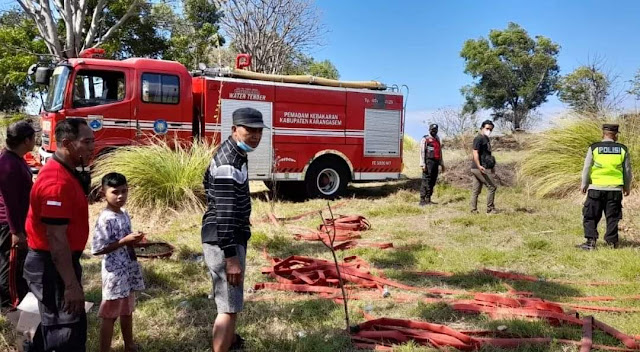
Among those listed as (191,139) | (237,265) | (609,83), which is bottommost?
(237,265)

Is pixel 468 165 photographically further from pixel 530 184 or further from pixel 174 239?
pixel 174 239

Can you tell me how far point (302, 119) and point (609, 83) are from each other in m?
8.60

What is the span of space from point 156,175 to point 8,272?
4.65m

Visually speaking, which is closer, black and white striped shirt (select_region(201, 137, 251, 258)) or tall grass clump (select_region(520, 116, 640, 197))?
black and white striped shirt (select_region(201, 137, 251, 258))

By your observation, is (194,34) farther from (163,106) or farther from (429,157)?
(429,157)

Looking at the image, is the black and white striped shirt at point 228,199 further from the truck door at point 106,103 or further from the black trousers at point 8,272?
the truck door at point 106,103

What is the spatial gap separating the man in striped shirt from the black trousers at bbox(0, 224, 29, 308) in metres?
1.53

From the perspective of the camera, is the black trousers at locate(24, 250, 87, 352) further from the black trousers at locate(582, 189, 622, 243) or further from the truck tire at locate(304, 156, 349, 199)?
the truck tire at locate(304, 156, 349, 199)

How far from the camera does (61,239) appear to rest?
2578 millimetres

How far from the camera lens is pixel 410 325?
12.5 feet

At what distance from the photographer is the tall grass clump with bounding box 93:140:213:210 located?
8625 mm

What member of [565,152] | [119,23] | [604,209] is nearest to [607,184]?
[604,209]

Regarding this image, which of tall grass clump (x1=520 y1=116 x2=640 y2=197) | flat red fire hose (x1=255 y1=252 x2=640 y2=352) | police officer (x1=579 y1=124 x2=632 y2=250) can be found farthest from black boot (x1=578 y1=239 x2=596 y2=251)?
tall grass clump (x1=520 y1=116 x2=640 y2=197)

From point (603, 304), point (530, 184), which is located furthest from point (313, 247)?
point (530, 184)
